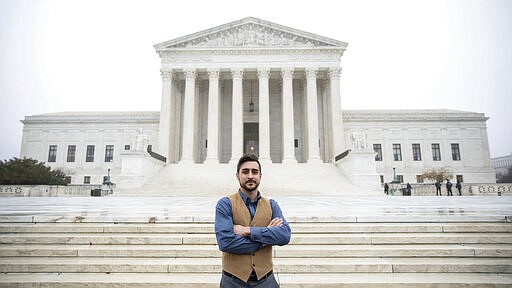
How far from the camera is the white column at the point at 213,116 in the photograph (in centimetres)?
3186

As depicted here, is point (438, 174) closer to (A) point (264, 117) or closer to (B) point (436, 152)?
(B) point (436, 152)

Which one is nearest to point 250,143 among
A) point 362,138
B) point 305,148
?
point 305,148

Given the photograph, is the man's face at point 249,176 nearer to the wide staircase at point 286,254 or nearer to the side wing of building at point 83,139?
the wide staircase at point 286,254

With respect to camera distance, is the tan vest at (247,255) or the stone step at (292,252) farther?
the stone step at (292,252)

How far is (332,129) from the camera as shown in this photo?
3294 centimetres

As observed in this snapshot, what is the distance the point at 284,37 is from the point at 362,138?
1467cm

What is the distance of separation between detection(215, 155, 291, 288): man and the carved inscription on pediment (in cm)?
3240

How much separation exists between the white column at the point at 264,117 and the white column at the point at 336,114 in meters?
6.69

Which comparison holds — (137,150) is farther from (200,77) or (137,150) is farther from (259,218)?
(259,218)

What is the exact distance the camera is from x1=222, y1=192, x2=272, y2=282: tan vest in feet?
9.18

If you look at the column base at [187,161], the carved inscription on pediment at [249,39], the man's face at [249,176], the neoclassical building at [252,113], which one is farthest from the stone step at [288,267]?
the carved inscription on pediment at [249,39]

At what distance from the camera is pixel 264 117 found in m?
32.6

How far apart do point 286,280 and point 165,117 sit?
30.1m

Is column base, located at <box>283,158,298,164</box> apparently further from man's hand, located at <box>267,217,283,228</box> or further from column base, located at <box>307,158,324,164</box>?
man's hand, located at <box>267,217,283,228</box>
